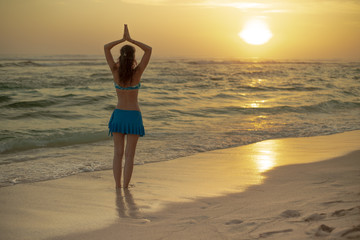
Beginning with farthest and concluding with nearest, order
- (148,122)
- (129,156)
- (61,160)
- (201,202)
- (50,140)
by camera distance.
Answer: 1. (148,122)
2. (50,140)
3. (61,160)
4. (129,156)
5. (201,202)

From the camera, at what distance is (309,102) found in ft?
49.9

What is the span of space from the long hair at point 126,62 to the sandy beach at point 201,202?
1.43m

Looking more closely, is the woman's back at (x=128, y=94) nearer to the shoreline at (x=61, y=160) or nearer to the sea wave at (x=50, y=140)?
the shoreline at (x=61, y=160)

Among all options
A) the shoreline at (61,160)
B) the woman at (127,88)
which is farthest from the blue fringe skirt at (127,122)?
the shoreline at (61,160)

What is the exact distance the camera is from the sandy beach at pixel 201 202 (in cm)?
302

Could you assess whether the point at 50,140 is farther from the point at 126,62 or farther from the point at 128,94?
the point at 126,62

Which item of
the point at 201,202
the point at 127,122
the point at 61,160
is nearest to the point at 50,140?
the point at 61,160

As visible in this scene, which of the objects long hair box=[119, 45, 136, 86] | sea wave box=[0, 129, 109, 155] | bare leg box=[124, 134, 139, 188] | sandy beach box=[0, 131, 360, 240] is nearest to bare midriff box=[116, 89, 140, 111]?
long hair box=[119, 45, 136, 86]

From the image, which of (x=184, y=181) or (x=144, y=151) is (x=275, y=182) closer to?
(x=184, y=181)

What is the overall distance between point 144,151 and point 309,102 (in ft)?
33.8

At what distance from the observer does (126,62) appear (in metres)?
4.26

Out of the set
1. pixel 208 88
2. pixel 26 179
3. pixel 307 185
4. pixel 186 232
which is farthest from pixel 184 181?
pixel 208 88

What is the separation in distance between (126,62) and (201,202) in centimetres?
182

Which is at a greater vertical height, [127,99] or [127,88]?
[127,88]
